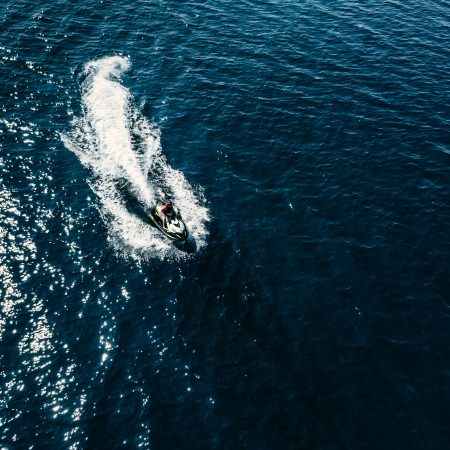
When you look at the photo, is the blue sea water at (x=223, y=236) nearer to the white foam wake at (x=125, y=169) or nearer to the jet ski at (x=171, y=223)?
the white foam wake at (x=125, y=169)

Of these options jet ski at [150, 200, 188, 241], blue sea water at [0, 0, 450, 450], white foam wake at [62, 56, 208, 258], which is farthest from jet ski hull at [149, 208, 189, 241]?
blue sea water at [0, 0, 450, 450]

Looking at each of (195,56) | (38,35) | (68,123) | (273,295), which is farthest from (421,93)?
(38,35)

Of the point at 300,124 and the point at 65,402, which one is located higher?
the point at 300,124

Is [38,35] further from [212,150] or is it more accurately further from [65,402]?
[65,402]

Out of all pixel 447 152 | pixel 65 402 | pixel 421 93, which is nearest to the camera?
pixel 65 402

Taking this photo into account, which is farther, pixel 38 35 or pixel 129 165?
pixel 38 35

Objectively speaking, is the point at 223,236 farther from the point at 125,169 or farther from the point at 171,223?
the point at 125,169

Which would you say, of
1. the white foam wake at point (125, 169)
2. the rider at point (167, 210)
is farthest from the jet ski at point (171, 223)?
the white foam wake at point (125, 169)
